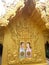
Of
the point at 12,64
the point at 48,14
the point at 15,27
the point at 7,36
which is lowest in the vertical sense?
the point at 12,64

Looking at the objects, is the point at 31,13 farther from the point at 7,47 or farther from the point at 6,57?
the point at 6,57

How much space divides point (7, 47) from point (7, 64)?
0.78ft

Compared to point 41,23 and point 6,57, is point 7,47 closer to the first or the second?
point 6,57

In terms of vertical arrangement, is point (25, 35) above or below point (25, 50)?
above

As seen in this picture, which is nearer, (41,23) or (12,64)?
(12,64)

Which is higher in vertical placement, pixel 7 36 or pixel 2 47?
pixel 7 36

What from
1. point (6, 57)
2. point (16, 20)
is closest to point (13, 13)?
point (16, 20)

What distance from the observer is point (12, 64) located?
6.33 feet

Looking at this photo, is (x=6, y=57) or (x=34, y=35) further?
(x=34, y=35)

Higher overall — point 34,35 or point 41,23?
Result: point 41,23

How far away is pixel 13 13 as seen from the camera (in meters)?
1.86

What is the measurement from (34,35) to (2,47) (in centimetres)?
52

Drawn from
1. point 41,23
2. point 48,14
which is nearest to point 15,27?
point 41,23

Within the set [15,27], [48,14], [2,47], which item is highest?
[48,14]
